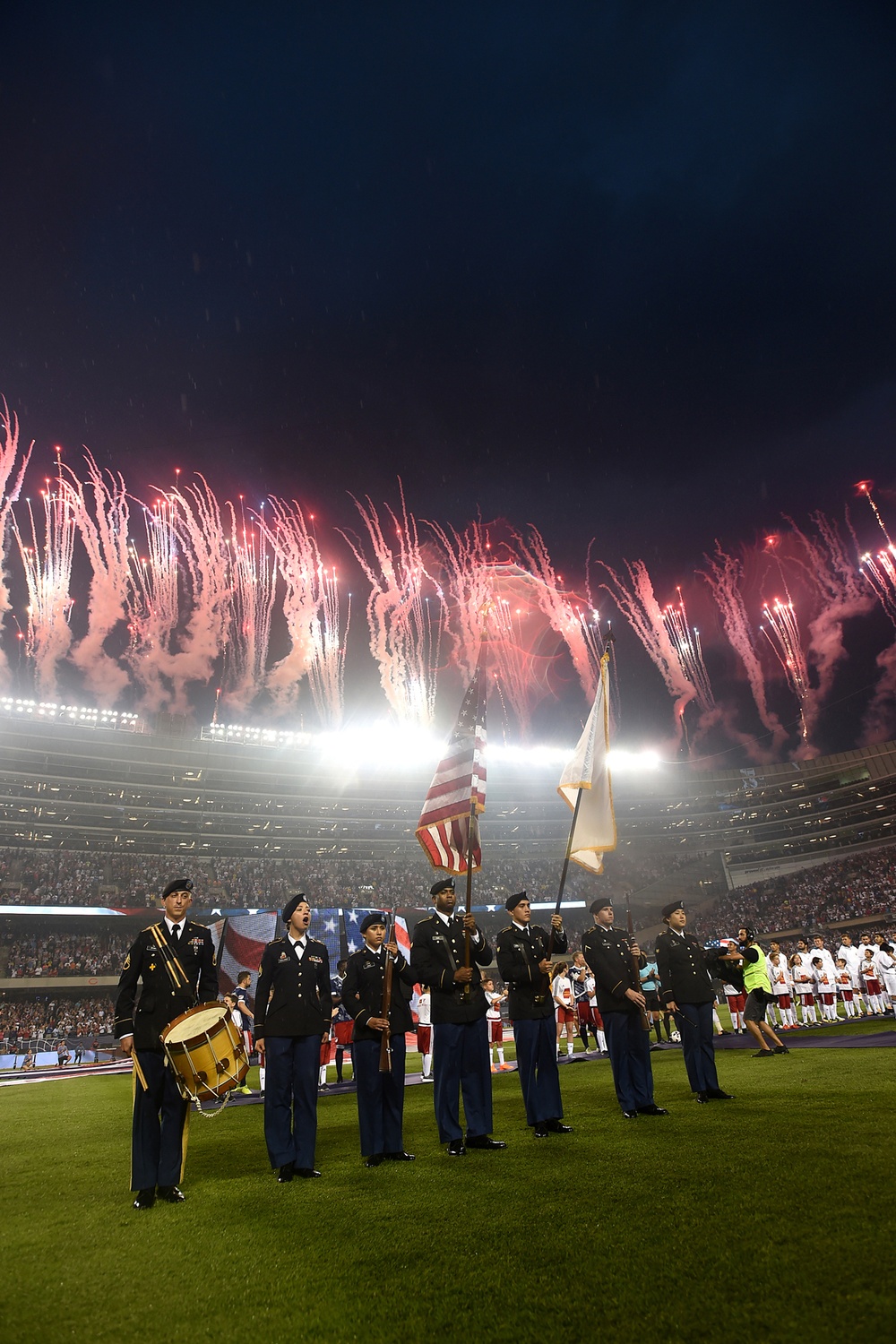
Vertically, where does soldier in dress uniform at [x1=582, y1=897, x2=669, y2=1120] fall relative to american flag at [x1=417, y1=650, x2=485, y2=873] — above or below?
below

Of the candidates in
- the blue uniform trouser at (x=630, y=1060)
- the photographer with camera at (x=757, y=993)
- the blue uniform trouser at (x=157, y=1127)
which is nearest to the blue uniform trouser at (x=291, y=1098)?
the blue uniform trouser at (x=157, y=1127)

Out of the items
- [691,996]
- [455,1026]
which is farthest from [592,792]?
[455,1026]

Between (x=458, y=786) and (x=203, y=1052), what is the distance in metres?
4.57

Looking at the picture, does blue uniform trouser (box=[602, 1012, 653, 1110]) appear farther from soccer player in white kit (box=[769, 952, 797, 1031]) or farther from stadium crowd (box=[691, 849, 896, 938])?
stadium crowd (box=[691, 849, 896, 938])

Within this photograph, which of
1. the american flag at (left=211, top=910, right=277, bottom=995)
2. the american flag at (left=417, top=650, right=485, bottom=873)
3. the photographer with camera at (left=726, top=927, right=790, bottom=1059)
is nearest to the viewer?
the american flag at (left=417, top=650, right=485, bottom=873)

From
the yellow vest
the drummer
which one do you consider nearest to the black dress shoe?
the drummer

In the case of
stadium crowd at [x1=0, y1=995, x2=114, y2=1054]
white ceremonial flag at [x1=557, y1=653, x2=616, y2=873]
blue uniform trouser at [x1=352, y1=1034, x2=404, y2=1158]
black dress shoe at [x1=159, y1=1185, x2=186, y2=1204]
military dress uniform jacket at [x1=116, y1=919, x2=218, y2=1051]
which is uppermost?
white ceremonial flag at [x1=557, y1=653, x2=616, y2=873]

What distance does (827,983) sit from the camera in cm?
1784

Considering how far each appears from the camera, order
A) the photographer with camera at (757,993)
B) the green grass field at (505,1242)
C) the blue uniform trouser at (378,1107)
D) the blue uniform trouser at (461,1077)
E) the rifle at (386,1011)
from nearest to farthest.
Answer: the green grass field at (505,1242) → the blue uniform trouser at (378,1107) → the rifle at (386,1011) → the blue uniform trouser at (461,1077) → the photographer with camera at (757,993)

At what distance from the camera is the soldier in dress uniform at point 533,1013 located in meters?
7.12

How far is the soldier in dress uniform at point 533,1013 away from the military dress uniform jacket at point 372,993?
1.06 metres

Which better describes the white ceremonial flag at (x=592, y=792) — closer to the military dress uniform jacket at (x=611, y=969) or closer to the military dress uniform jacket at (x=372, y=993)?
the military dress uniform jacket at (x=611, y=969)

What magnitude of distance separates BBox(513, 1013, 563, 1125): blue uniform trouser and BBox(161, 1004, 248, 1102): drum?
2.83 metres

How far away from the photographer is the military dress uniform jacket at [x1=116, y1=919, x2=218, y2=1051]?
592 centimetres
